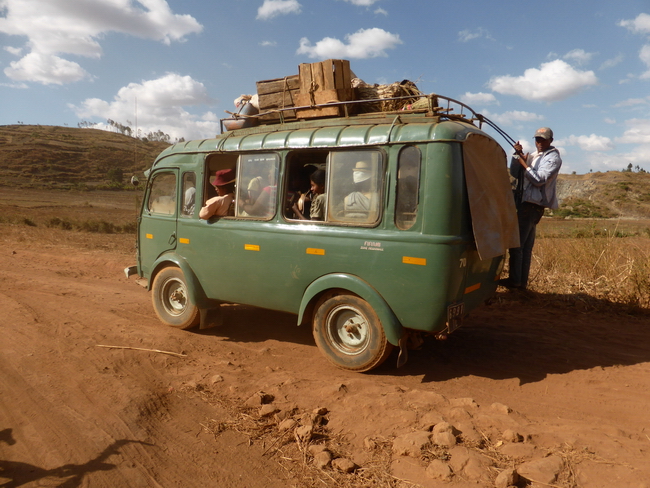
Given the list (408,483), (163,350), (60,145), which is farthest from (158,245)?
(60,145)

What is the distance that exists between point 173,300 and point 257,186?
2146mm

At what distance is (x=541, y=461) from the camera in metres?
2.97

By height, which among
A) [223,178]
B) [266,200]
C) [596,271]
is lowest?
[596,271]

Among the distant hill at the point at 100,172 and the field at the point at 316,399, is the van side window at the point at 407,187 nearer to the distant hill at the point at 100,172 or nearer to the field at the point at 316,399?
the field at the point at 316,399

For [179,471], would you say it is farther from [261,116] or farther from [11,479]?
[261,116]

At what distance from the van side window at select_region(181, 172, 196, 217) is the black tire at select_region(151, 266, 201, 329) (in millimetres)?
784

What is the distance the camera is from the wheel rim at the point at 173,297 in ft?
20.0

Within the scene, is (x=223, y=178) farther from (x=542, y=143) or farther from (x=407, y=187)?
(x=542, y=143)

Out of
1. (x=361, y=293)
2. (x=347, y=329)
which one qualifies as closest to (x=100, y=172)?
(x=347, y=329)

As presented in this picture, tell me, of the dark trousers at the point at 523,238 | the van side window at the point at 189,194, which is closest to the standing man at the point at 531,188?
the dark trousers at the point at 523,238

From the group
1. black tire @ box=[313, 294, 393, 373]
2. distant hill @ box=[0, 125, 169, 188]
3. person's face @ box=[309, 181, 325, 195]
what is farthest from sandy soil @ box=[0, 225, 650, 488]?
distant hill @ box=[0, 125, 169, 188]

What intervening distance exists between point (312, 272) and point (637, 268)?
16.9 feet

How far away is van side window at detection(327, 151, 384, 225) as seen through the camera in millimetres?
4414

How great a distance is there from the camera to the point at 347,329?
15.4 feet
